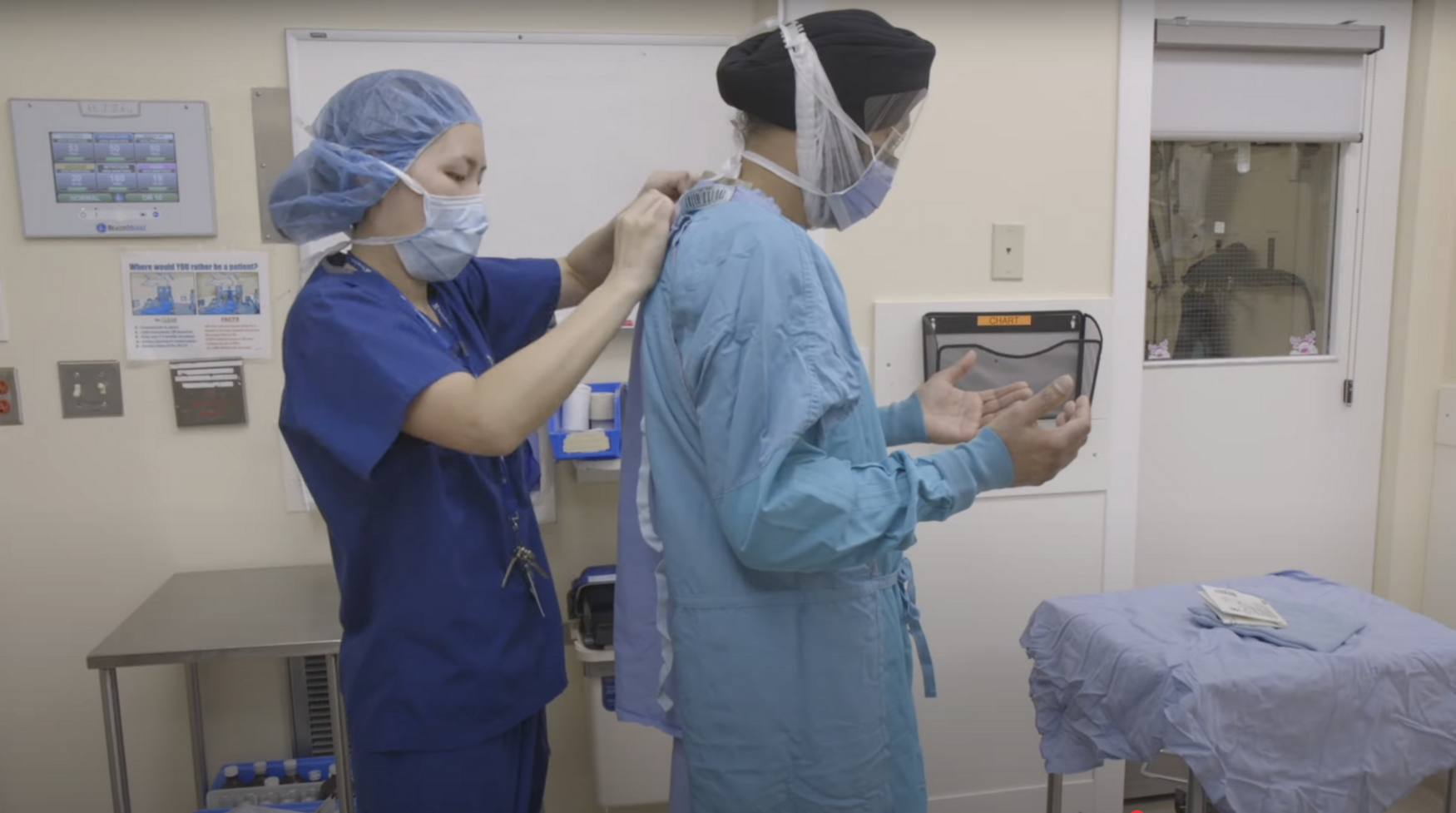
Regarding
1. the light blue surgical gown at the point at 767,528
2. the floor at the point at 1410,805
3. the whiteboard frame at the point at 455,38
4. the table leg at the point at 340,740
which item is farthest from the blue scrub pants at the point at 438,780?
the floor at the point at 1410,805

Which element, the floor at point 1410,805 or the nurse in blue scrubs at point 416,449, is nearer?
the nurse in blue scrubs at point 416,449

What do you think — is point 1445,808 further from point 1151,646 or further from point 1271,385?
point 1271,385

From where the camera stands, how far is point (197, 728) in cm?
210

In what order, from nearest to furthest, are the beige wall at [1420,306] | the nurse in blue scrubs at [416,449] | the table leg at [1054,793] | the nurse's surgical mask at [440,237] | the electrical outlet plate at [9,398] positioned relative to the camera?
the nurse in blue scrubs at [416,449] → the nurse's surgical mask at [440,237] → the table leg at [1054,793] → the electrical outlet plate at [9,398] → the beige wall at [1420,306]

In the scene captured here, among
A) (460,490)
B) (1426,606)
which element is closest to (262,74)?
(460,490)

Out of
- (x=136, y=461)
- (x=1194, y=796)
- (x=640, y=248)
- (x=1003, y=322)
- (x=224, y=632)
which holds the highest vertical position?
(x=640, y=248)

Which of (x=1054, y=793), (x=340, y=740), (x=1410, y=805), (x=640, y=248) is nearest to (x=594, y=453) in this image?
(x=340, y=740)

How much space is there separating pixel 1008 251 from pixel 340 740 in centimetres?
173

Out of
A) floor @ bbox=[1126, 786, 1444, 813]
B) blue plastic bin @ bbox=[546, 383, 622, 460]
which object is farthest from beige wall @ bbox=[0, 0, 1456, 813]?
floor @ bbox=[1126, 786, 1444, 813]

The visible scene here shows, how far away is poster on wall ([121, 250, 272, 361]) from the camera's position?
202 cm

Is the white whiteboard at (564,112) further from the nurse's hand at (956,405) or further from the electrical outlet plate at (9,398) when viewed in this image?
the nurse's hand at (956,405)

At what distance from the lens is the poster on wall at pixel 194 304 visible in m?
2.02

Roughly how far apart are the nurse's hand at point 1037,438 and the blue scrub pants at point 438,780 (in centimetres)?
73

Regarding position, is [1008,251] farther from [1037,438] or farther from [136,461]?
[136,461]
